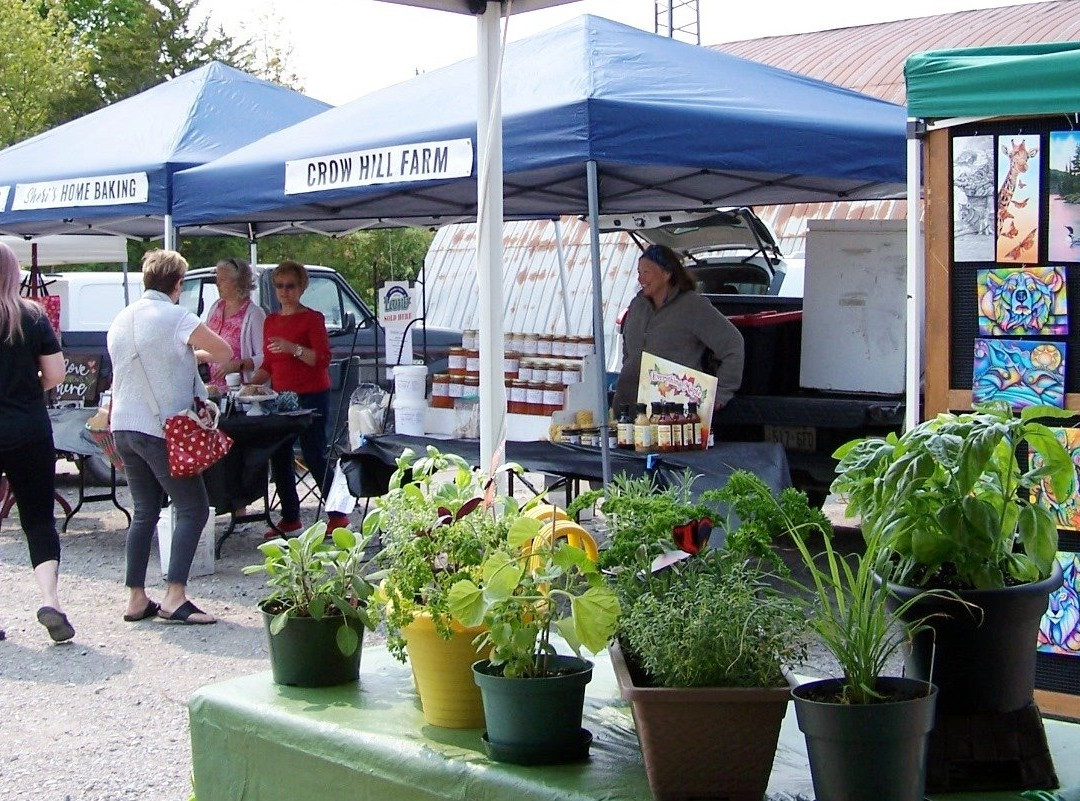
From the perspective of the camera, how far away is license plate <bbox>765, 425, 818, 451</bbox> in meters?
7.37

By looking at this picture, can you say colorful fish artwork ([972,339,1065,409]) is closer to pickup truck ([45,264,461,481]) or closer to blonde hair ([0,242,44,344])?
blonde hair ([0,242,44,344])

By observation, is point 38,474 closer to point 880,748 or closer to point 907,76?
point 907,76

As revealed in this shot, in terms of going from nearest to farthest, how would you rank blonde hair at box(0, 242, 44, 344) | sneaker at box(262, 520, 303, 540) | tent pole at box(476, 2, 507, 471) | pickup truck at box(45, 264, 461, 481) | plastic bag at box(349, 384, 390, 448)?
1. tent pole at box(476, 2, 507, 471)
2. blonde hair at box(0, 242, 44, 344)
3. plastic bag at box(349, 384, 390, 448)
4. sneaker at box(262, 520, 303, 540)
5. pickup truck at box(45, 264, 461, 481)

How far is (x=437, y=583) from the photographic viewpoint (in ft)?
8.14

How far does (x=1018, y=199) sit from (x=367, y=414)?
396cm

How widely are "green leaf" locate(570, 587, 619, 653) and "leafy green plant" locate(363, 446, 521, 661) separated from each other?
0.28 meters

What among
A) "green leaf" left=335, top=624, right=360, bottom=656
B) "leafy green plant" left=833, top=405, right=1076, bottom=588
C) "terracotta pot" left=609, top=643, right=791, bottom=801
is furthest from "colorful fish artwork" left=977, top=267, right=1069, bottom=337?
"terracotta pot" left=609, top=643, right=791, bottom=801

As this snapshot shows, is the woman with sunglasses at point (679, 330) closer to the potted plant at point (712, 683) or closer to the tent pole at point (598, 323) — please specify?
the tent pole at point (598, 323)

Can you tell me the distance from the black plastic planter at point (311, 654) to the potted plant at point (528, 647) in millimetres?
585

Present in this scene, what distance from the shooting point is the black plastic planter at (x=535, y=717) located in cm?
225

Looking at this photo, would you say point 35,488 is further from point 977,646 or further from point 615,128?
point 977,646

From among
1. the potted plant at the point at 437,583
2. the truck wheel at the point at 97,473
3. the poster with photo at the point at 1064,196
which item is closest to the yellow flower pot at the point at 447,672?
the potted plant at the point at 437,583

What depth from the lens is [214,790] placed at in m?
2.86

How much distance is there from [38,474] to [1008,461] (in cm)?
486
